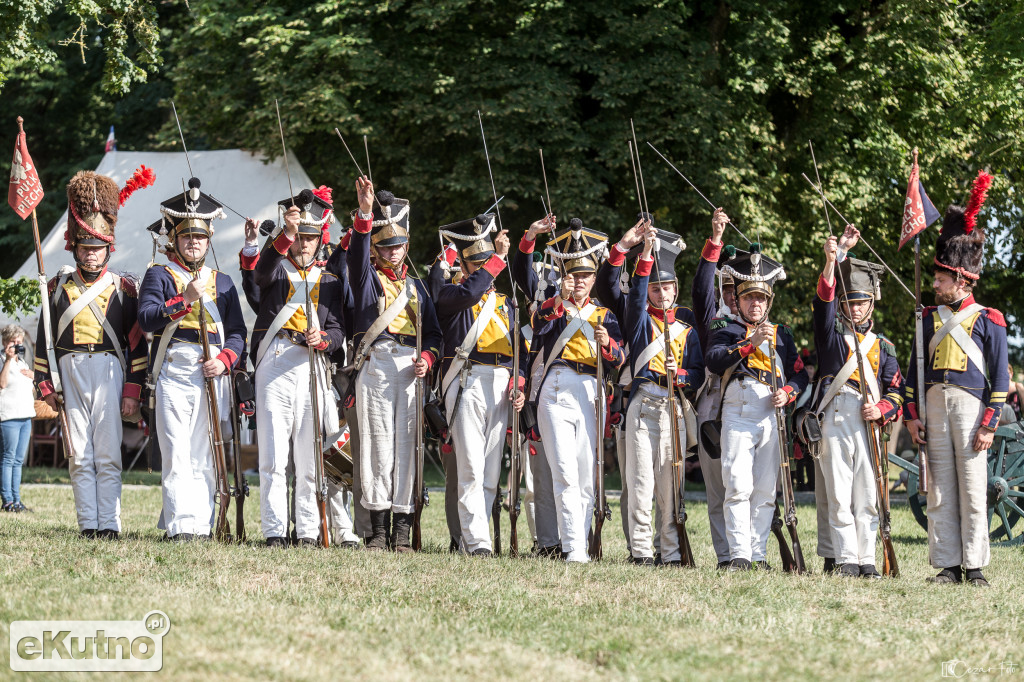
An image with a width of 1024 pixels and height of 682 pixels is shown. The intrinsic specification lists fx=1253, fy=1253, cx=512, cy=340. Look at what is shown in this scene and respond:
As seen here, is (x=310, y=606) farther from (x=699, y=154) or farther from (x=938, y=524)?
(x=699, y=154)

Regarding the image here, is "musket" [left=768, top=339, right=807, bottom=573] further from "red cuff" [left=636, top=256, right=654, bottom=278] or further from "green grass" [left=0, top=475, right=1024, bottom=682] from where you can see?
"red cuff" [left=636, top=256, right=654, bottom=278]

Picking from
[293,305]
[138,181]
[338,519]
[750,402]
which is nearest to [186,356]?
[293,305]

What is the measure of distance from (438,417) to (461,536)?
0.86 meters

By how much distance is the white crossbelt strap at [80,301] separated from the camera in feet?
25.7

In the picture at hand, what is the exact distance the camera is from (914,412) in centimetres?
795

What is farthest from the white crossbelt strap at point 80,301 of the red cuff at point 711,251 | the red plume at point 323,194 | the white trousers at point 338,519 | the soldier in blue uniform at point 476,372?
the red cuff at point 711,251

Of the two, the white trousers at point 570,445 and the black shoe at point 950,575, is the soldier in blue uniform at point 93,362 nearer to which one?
the white trousers at point 570,445

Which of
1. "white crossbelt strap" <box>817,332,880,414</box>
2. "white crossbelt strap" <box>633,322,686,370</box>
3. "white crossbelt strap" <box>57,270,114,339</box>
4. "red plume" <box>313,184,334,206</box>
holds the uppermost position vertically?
"red plume" <box>313,184,334,206</box>

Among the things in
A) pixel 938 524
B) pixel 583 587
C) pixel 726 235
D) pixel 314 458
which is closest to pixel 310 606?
pixel 583 587

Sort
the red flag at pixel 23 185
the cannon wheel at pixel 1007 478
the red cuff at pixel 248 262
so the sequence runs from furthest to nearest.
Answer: the cannon wheel at pixel 1007 478 → the red flag at pixel 23 185 → the red cuff at pixel 248 262

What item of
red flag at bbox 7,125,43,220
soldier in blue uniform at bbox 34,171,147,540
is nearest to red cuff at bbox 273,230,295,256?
soldier in blue uniform at bbox 34,171,147,540

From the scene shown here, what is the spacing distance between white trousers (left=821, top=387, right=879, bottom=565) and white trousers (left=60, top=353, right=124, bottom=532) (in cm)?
447

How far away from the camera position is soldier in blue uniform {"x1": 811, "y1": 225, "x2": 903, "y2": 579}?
25.8ft

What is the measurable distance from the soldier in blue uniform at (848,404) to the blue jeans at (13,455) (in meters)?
8.06
